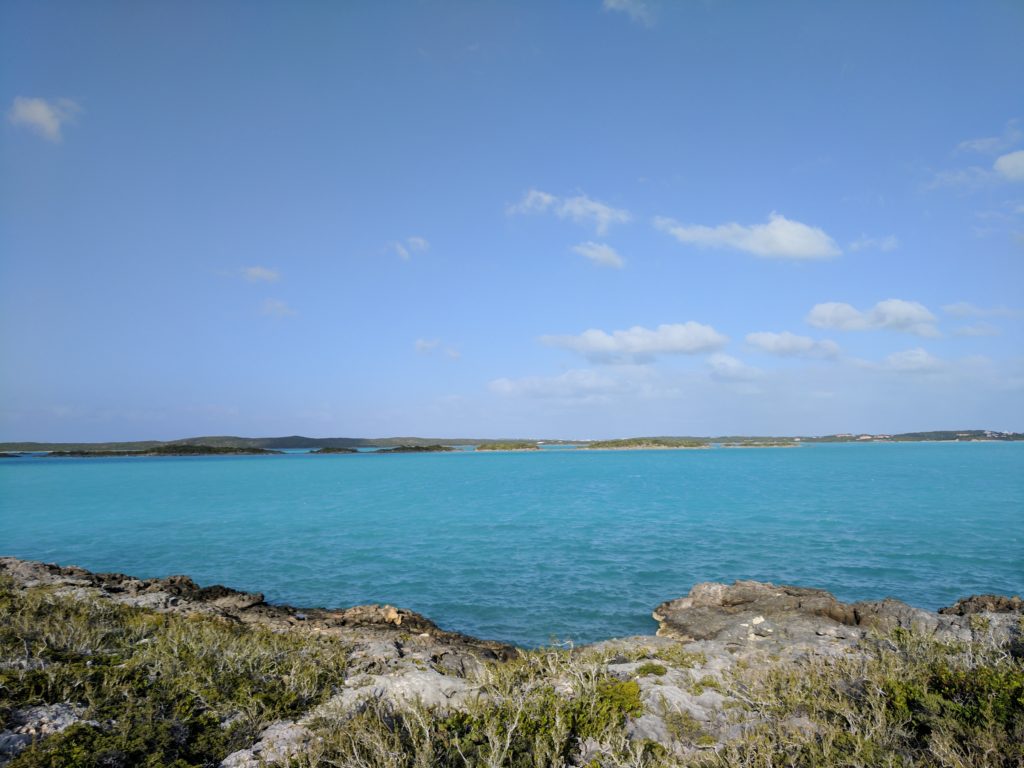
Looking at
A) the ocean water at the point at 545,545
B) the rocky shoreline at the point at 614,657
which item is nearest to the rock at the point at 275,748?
the rocky shoreline at the point at 614,657

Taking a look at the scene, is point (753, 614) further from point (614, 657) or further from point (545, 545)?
point (545, 545)

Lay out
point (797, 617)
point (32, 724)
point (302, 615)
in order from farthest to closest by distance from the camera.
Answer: point (302, 615) → point (797, 617) → point (32, 724)

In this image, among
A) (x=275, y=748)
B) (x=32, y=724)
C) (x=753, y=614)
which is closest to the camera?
(x=32, y=724)

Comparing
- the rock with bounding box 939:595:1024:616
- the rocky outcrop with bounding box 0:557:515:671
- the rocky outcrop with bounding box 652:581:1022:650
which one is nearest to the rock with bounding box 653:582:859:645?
the rocky outcrop with bounding box 652:581:1022:650

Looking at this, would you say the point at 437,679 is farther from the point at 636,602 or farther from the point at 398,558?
the point at 398,558

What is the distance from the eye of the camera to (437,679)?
8.70 m

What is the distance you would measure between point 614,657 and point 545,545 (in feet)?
55.9

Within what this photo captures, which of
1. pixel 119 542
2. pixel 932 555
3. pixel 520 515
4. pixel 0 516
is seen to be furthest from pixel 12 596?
pixel 0 516

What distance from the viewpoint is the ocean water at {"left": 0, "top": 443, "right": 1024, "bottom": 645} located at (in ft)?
60.3

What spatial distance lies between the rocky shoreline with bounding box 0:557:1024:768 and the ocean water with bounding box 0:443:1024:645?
2.30m

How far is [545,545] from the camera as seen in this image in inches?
1049

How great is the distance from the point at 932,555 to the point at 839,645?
17.7 meters

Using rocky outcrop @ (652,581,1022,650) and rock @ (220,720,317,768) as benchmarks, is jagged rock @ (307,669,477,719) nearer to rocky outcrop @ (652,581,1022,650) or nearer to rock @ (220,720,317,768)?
rock @ (220,720,317,768)

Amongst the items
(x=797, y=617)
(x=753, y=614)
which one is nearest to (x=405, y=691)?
(x=753, y=614)
